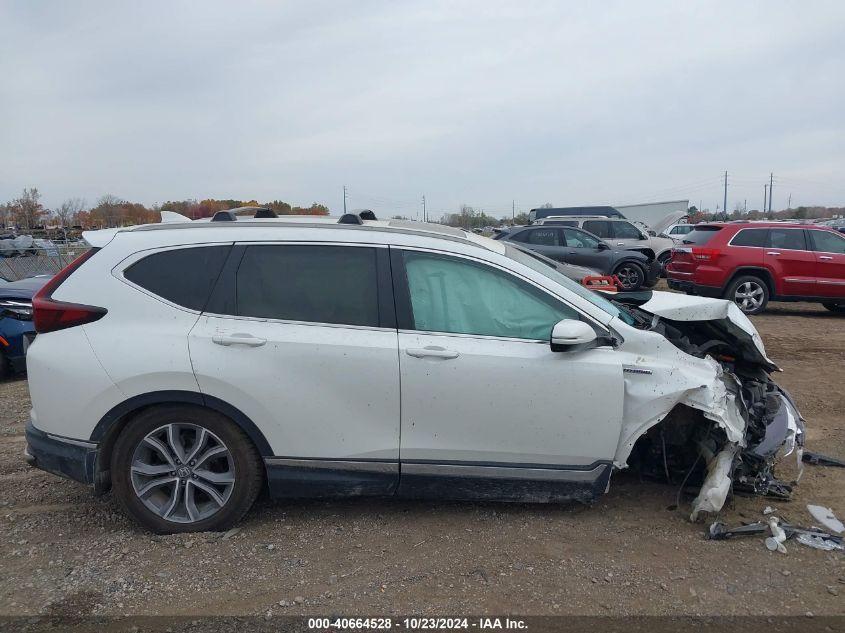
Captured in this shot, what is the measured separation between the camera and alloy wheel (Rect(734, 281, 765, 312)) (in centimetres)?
1137

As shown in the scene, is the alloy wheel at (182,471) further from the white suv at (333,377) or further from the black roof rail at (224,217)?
the black roof rail at (224,217)

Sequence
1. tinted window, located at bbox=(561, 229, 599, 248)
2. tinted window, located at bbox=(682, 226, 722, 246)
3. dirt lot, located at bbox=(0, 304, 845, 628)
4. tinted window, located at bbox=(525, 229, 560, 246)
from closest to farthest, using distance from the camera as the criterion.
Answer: dirt lot, located at bbox=(0, 304, 845, 628)
tinted window, located at bbox=(682, 226, 722, 246)
tinted window, located at bbox=(525, 229, 560, 246)
tinted window, located at bbox=(561, 229, 599, 248)

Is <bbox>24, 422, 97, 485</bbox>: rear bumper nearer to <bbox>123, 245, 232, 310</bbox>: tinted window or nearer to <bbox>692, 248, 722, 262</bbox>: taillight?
<bbox>123, 245, 232, 310</bbox>: tinted window

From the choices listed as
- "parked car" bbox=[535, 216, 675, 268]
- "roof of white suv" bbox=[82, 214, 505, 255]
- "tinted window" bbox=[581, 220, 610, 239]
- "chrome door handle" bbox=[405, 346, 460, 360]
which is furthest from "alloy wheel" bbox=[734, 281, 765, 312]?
"chrome door handle" bbox=[405, 346, 460, 360]

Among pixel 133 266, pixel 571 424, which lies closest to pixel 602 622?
pixel 571 424

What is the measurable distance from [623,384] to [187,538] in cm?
253

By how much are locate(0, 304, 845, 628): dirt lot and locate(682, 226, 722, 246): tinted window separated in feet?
27.8

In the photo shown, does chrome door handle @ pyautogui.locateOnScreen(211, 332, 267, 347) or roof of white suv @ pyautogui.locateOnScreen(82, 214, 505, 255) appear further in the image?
roof of white suv @ pyautogui.locateOnScreen(82, 214, 505, 255)

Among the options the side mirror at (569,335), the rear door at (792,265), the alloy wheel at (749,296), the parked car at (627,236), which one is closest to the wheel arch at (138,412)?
the side mirror at (569,335)

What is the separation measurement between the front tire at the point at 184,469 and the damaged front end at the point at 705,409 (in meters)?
2.11

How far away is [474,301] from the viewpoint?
345 cm

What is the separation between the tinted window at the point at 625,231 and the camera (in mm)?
18312

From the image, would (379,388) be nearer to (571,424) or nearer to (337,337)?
(337,337)

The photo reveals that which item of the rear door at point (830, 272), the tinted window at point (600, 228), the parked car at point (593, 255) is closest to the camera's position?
the rear door at point (830, 272)
